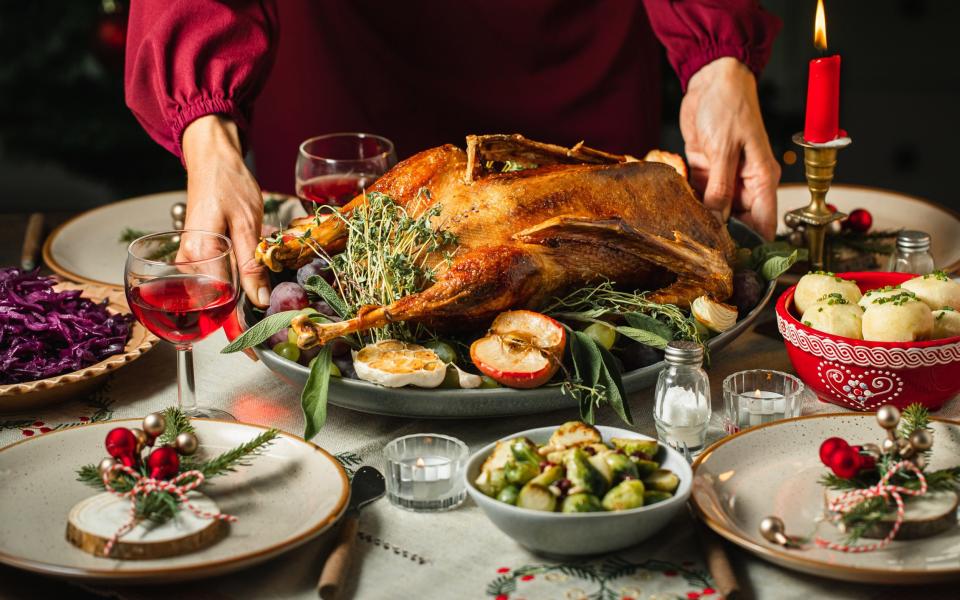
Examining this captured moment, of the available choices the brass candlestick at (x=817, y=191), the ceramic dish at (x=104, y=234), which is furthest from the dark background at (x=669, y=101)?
the brass candlestick at (x=817, y=191)

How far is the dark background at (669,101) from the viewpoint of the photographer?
372cm

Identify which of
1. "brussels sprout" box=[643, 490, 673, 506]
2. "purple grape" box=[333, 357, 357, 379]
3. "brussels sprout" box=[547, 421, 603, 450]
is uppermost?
"brussels sprout" box=[547, 421, 603, 450]

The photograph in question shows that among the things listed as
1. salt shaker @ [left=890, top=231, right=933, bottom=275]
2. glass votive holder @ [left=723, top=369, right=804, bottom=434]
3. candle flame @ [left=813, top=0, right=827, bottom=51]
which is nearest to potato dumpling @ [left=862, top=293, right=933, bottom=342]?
glass votive holder @ [left=723, top=369, right=804, bottom=434]

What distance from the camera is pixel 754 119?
89.6 inches

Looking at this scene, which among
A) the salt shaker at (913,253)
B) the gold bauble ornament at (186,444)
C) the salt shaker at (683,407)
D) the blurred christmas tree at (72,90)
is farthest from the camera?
the blurred christmas tree at (72,90)

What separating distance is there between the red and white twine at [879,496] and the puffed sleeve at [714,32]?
4.71 feet

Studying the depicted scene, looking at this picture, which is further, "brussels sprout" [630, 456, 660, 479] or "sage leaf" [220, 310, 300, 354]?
"sage leaf" [220, 310, 300, 354]

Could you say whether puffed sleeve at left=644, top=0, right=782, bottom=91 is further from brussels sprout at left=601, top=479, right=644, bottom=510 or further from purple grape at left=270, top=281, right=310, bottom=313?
brussels sprout at left=601, top=479, right=644, bottom=510

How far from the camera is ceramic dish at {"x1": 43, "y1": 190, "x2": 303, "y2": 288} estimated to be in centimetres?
216

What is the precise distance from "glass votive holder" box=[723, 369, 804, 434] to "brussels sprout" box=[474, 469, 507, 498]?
0.47 meters

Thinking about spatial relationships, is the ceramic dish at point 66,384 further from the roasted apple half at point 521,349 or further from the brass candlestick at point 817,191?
the brass candlestick at point 817,191

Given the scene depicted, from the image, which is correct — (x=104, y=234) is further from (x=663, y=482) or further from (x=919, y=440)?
(x=919, y=440)

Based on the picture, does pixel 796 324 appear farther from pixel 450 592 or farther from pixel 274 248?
pixel 274 248

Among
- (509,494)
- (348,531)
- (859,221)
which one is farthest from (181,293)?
(859,221)
